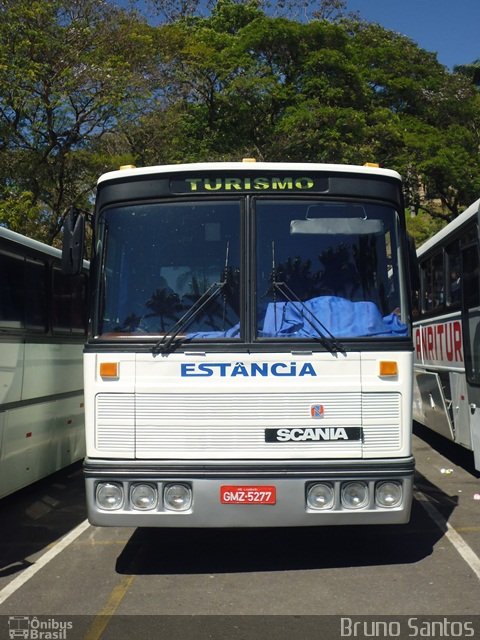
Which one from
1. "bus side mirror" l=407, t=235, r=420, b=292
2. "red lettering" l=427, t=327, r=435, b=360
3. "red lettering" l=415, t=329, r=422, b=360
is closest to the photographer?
"bus side mirror" l=407, t=235, r=420, b=292

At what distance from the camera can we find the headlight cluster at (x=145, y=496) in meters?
5.83

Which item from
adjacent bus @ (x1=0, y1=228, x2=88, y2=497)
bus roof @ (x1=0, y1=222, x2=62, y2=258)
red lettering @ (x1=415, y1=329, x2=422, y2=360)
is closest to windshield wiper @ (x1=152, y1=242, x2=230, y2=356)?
adjacent bus @ (x1=0, y1=228, x2=88, y2=497)

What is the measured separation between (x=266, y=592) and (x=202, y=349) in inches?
71.4

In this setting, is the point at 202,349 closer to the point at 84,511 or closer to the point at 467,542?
the point at 467,542

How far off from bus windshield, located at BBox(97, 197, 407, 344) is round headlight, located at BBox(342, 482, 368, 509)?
1.10m

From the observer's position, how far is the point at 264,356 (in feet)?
19.3

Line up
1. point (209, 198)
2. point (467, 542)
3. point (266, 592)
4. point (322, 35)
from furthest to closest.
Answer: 1. point (322, 35)
2. point (467, 542)
3. point (209, 198)
4. point (266, 592)

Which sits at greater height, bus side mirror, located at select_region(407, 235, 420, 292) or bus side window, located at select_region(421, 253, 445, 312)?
bus side window, located at select_region(421, 253, 445, 312)

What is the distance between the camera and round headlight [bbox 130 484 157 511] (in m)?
5.84

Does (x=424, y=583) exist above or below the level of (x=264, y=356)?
below

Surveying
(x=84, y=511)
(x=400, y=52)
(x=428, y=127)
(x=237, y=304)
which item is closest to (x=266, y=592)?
(x=237, y=304)

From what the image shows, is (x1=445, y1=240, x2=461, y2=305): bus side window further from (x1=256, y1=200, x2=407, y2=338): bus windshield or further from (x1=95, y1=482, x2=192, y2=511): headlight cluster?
(x1=95, y1=482, x2=192, y2=511): headlight cluster

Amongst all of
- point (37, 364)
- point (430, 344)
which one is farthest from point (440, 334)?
point (37, 364)

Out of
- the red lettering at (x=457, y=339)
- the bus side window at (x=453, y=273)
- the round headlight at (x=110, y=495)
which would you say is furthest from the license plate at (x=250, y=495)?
the bus side window at (x=453, y=273)
